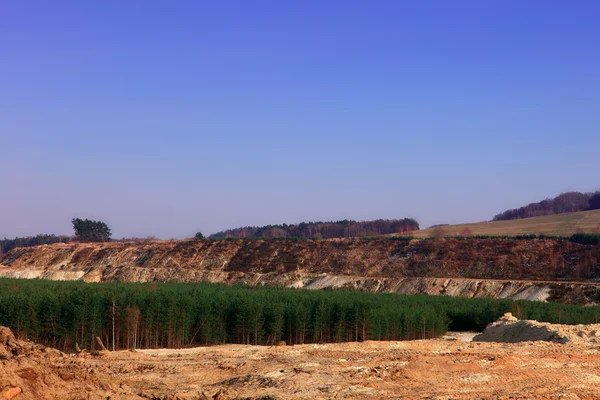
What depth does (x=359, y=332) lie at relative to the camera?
1629 inches

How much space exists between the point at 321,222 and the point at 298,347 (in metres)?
156

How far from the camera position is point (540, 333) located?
33.9 m

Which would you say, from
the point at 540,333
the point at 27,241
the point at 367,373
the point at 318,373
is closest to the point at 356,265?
the point at 540,333

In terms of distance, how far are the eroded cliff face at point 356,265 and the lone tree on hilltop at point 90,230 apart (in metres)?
34.0

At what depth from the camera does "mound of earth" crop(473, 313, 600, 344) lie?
3231 cm

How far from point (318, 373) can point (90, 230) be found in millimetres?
145858

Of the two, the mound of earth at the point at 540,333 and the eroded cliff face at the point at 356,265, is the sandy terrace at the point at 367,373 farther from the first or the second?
the eroded cliff face at the point at 356,265

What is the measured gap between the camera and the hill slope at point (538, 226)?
116 metres

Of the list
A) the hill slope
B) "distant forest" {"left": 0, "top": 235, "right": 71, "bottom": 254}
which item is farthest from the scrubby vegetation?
"distant forest" {"left": 0, "top": 235, "right": 71, "bottom": 254}

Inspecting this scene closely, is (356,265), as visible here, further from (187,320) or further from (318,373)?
(318,373)

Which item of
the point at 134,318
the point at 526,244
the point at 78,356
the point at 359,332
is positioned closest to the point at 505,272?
the point at 526,244

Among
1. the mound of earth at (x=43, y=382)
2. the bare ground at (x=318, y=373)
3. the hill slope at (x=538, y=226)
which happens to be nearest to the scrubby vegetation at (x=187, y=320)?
the bare ground at (x=318, y=373)

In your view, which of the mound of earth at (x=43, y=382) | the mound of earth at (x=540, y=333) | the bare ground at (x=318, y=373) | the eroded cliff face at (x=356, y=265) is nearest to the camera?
the mound of earth at (x=43, y=382)

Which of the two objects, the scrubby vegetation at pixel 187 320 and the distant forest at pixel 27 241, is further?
the distant forest at pixel 27 241
